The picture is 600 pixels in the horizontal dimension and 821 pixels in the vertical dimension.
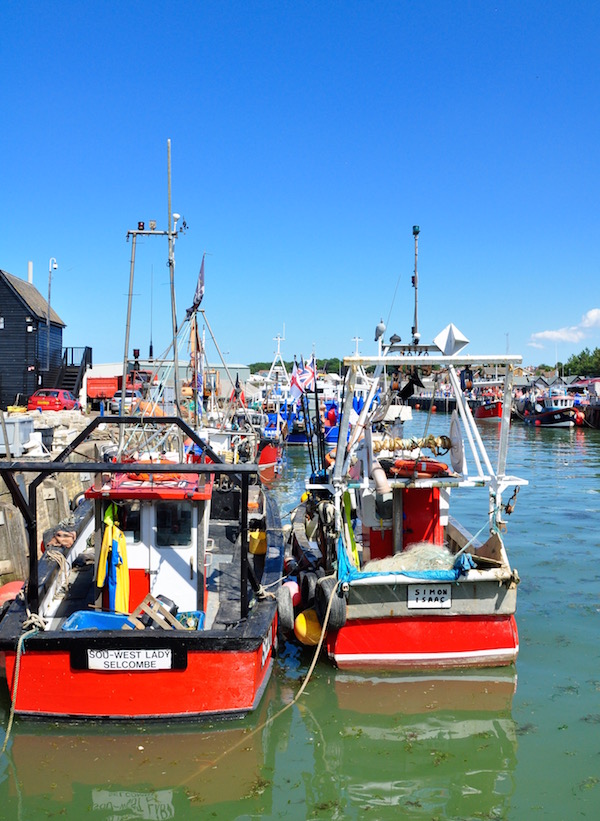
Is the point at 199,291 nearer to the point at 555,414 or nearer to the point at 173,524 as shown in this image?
the point at 173,524

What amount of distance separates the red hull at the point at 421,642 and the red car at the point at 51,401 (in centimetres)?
2772

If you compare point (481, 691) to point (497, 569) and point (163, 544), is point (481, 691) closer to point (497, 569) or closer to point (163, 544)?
point (497, 569)

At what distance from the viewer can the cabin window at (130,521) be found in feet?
27.5

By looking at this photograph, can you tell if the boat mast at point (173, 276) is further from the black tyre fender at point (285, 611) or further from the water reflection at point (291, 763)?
the water reflection at point (291, 763)

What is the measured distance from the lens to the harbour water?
6621mm

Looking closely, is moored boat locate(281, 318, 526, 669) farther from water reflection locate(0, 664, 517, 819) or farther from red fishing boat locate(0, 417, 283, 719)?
red fishing boat locate(0, 417, 283, 719)

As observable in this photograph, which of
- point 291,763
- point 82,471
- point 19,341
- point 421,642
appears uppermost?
point 19,341

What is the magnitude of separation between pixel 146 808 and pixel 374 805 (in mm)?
2100

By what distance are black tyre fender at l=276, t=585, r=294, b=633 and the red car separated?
88.1 feet

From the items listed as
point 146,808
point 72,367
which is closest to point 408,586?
point 146,808

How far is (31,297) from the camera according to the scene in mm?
42594

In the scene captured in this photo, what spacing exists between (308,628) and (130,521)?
108 inches

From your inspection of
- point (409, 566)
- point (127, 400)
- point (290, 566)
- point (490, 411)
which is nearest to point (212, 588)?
point (290, 566)

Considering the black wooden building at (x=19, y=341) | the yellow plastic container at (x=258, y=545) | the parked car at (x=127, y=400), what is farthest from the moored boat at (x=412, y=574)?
the black wooden building at (x=19, y=341)
